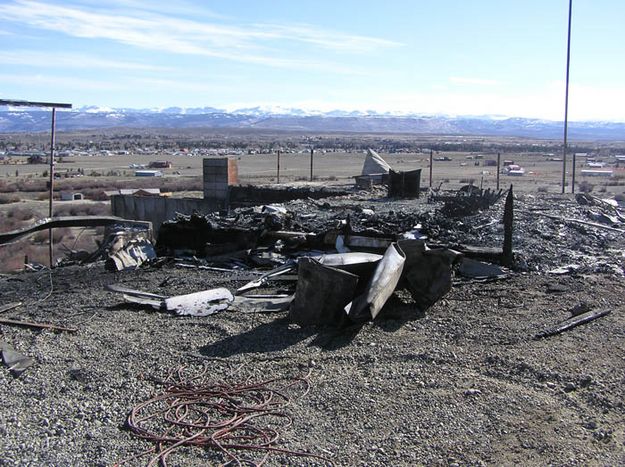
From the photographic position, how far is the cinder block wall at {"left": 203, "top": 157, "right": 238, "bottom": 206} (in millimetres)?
23531

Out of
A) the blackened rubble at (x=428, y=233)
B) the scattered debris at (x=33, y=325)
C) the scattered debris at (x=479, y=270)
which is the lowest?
the scattered debris at (x=33, y=325)

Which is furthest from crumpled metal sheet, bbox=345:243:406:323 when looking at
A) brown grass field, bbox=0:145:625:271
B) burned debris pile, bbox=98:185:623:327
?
brown grass field, bbox=0:145:625:271

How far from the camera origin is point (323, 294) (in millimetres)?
8625

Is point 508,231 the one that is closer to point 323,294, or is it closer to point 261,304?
point 323,294

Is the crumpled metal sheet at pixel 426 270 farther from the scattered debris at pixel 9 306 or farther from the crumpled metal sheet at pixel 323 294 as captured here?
the scattered debris at pixel 9 306

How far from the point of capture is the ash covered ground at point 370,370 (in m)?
5.60

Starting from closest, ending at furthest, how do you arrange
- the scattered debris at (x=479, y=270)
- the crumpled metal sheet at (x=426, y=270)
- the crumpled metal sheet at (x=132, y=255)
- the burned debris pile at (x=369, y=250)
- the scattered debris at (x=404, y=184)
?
the burned debris pile at (x=369, y=250) → the crumpled metal sheet at (x=426, y=270) → the scattered debris at (x=479, y=270) → the crumpled metal sheet at (x=132, y=255) → the scattered debris at (x=404, y=184)

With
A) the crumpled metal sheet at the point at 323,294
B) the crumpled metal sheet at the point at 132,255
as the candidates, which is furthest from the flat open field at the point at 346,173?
the crumpled metal sheet at the point at 323,294

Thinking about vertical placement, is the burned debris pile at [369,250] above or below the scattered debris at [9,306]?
above

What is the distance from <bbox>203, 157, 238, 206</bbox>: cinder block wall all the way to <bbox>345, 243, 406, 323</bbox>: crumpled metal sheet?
573 inches

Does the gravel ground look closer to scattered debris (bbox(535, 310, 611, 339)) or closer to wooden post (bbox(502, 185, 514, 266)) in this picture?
scattered debris (bbox(535, 310, 611, 339))

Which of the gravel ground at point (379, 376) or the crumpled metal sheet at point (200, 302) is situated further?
the crumpled metal sheet at point (200, 302)

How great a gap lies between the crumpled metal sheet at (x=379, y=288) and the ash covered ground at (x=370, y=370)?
0.21 meters

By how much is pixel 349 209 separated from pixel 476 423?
1231 centimetres
